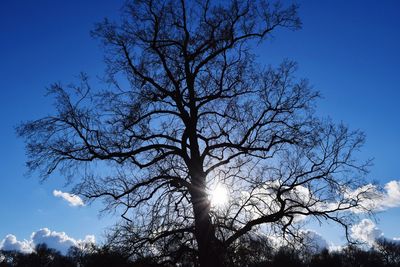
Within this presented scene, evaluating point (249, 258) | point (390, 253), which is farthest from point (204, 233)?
point (390, 253)

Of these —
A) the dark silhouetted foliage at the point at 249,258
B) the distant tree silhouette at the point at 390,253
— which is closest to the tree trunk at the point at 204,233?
the dark silhouetted foliage at the point at 249,258

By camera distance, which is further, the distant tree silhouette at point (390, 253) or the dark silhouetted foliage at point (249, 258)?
the distant tree silhouette at point (390, 253)

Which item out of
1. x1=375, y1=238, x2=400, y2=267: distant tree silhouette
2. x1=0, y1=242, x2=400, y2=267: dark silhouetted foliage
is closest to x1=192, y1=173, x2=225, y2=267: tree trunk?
x1=0, y1=242, x2=400, y2=267: dark silhouetted foliage

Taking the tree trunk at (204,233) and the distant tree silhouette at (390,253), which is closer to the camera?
the tree trunk at (204,233)

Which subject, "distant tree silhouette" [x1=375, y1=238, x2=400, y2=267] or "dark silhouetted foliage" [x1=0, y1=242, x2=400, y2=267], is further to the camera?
"distant tree silhouette" [x1=375, y1=238, x2=400, y2=267]

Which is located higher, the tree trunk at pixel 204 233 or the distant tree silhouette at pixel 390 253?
the distant tree silhouette at pixel 390 253

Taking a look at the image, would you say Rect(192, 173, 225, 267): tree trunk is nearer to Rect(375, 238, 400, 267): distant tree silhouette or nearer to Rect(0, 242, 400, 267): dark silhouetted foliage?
Rect(0, 242, 400, 267): dark silhouetted foliage

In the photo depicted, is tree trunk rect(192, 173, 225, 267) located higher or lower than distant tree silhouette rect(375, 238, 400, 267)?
lower

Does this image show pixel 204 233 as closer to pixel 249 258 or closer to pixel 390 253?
pixel 249 258

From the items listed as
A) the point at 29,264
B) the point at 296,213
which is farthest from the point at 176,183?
the point at 29,264

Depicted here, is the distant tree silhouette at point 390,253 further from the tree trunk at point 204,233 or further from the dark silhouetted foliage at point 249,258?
the tree trunk at point 204,233

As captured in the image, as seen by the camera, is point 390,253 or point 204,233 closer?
point 204,233

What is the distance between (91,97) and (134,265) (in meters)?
5.63

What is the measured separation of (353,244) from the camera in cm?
1191
